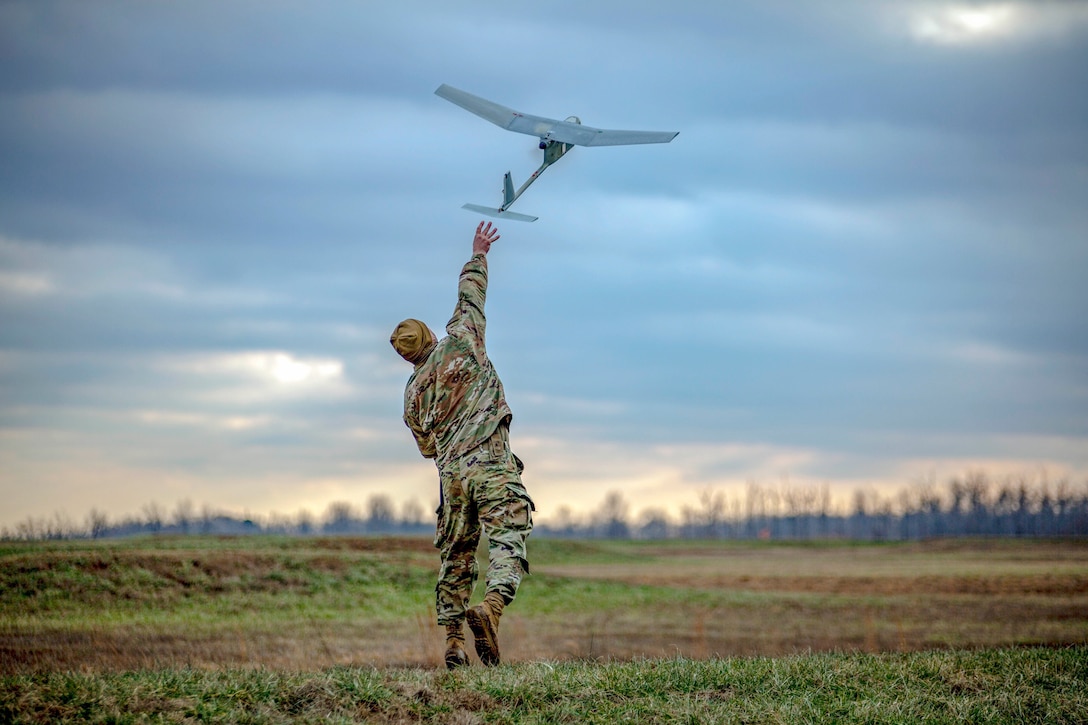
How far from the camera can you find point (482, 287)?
10469 mm

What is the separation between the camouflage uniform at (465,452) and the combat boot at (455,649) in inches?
3.2

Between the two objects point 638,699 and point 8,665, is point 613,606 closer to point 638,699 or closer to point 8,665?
point 8,665

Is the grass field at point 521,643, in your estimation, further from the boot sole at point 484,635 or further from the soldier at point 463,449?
the soldier at point 463,449

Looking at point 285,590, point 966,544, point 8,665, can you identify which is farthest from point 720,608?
point 966,544

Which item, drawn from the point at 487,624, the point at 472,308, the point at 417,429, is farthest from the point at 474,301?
the point at 487,624

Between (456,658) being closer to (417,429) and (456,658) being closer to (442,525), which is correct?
(442,525)

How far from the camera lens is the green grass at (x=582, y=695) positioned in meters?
6.81

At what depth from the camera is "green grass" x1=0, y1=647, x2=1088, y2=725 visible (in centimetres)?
681

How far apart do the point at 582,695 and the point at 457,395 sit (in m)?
3.18

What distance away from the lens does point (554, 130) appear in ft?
42.8

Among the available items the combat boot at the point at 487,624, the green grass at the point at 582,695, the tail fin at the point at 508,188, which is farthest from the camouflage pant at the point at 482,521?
the tail fin at the point at 508,188

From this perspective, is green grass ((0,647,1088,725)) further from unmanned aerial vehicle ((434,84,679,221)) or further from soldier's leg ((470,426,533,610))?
unmanned aerial vehicle ((434,84,679,221))

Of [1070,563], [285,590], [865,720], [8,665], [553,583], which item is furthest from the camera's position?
[1070,563]

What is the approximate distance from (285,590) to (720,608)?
11.9 meters
